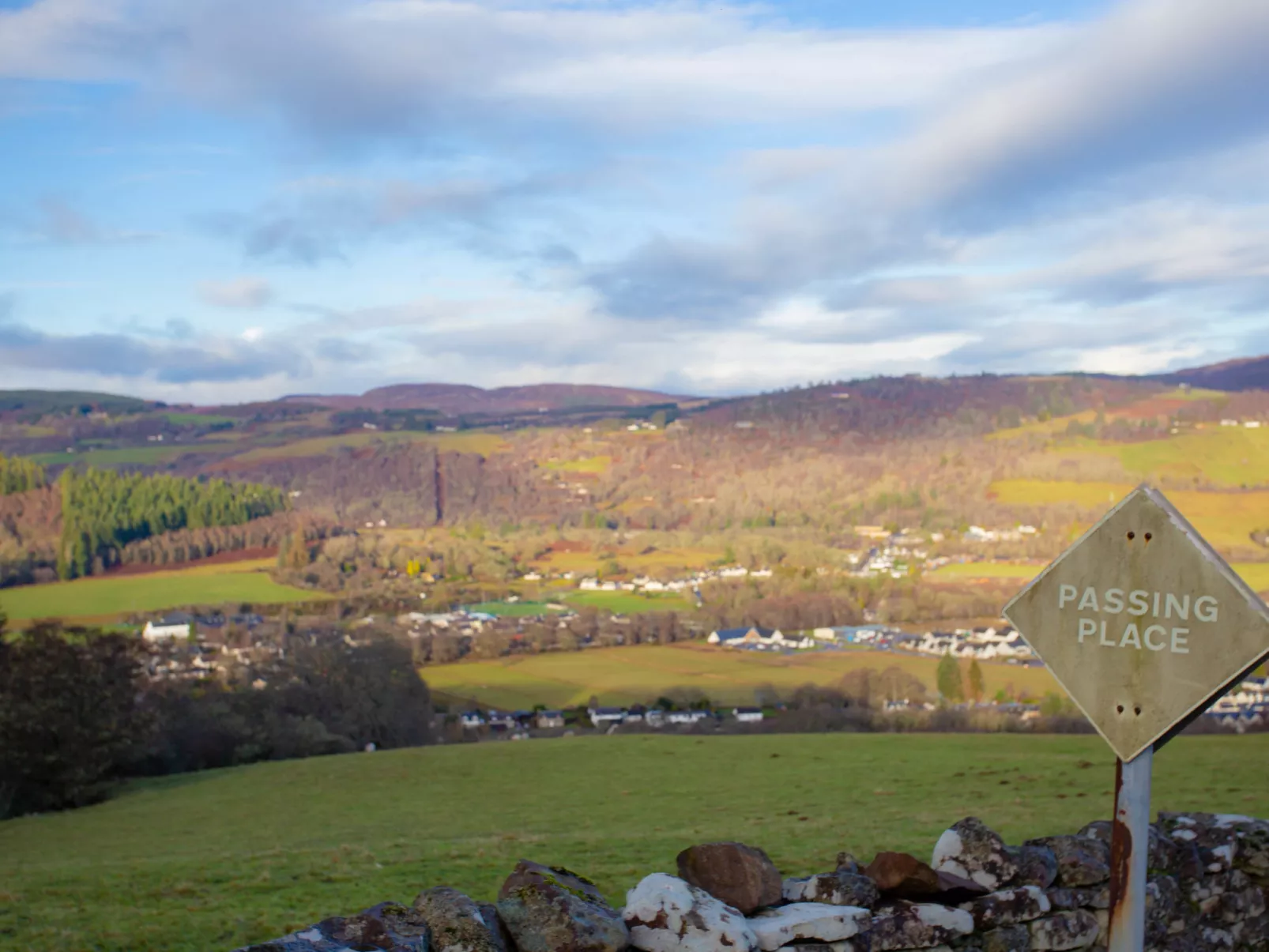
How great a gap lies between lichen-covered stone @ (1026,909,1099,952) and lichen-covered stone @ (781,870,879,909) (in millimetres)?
988

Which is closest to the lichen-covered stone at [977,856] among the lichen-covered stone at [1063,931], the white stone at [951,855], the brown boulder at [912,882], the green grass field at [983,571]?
the white stone at [951,855]

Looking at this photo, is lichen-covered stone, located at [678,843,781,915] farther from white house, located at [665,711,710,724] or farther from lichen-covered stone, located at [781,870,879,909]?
white house, located at [665,711,710,724]

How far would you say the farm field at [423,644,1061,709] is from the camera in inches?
2222

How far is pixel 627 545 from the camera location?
11512cm

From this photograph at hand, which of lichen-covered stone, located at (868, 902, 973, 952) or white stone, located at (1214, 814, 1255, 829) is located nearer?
lichen-covered stone, located at (868, 902, 973, 952)

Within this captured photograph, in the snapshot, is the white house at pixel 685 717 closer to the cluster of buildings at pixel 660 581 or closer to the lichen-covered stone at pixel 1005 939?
the cluster of buildings at pixel 660 581

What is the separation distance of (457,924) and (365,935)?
41 cm

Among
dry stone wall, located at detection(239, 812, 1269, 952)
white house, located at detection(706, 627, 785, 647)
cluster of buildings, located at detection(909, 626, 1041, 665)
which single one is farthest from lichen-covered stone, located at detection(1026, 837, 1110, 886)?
white house, located at detection(706, 627, 785, 647)

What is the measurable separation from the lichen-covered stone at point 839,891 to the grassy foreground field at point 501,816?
266 inches

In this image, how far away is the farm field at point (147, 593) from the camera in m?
80.9

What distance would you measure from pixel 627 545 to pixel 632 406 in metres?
48.0

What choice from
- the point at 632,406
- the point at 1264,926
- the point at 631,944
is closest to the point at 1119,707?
the point at 631,944

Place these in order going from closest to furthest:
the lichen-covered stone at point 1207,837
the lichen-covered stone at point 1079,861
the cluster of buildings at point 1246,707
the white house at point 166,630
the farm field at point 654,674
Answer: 1. the lichen-covered stone at point 1079,861
2. the lichen-covered stone at point 1207,837
3. the cluster of buildings at point 1246,707
4. the farm field at point 654,674
5. the white house at point 166,630

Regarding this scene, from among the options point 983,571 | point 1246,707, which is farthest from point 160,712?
point 983,571
